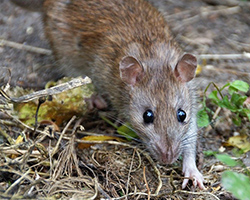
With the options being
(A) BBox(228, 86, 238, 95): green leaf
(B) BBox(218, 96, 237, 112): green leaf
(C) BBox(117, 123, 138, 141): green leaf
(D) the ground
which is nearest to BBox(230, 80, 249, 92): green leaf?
(A) BBox(228, 86, 238, 95): green leaf

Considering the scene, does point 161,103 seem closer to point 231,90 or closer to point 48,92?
point 231,90

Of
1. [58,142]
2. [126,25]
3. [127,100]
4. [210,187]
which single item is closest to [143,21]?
[126,25]

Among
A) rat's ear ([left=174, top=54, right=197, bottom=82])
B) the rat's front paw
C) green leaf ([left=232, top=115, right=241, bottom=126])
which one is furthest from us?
green leaf ([left=232, top=115, right=241, bottom=126])

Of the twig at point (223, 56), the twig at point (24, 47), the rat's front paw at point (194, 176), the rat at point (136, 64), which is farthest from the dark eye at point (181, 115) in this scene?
the twig at point (24, 47)

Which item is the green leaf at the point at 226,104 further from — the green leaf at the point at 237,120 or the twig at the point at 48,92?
the twig at the point at 48,92

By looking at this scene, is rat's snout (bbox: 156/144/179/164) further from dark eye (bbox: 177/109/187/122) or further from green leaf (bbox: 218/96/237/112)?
green leaf (bbox: 218/96/237/112)

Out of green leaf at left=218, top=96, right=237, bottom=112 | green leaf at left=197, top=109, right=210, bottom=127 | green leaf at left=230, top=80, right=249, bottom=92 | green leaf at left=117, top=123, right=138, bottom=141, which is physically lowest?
green leaf at left=117, top=123, right=138, bottom=141

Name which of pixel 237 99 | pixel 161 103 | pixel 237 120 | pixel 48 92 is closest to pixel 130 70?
pixel 161 103

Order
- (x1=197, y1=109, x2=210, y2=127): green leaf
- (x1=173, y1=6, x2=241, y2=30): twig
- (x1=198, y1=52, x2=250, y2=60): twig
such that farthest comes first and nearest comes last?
(x1=173, y1=6, x2=241, y2=30): twig → (x1=198, y1=52, x2=250, y2=60): twig → (x1=197, y1=109, x2=210, y2=127): green leaf
